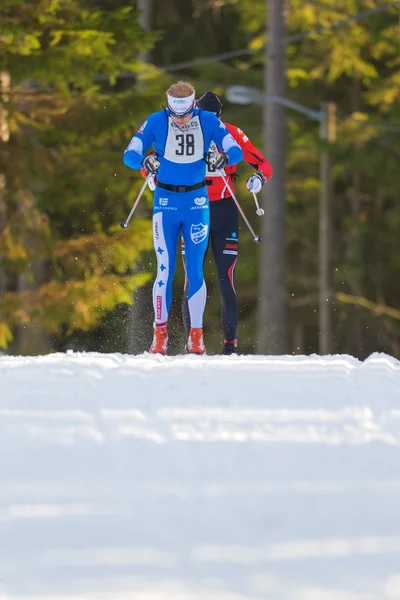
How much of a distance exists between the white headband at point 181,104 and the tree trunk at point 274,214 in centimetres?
1189

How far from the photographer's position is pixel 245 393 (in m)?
7.31

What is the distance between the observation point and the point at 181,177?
9969 mm

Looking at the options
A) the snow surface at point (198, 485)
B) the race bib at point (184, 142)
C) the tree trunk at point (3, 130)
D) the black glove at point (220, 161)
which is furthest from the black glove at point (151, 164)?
the tree trunk at point (3, 130)

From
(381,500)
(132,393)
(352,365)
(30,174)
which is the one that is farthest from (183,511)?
(30,174)

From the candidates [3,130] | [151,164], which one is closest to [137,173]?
[3,130]

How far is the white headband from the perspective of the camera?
9.66m

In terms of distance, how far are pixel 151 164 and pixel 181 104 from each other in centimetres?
52

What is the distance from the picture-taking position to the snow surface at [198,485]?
457 centimetres

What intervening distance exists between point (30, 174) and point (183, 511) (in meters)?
14.2

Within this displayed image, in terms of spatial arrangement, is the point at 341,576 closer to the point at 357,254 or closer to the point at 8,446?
the point at 8,446

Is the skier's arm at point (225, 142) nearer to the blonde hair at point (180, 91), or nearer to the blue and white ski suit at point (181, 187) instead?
the blue and white ski suit at point (181, 187)

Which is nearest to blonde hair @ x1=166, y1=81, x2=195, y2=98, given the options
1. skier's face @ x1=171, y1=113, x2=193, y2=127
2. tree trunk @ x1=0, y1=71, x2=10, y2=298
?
skier's face @ x1=171, y1=113, x2=193, y2=127

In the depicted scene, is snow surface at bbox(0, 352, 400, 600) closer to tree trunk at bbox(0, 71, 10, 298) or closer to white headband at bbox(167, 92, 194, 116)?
white headband at bbox(167, 92, 194, 116)

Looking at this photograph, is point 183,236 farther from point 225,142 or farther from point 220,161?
point 225,142
